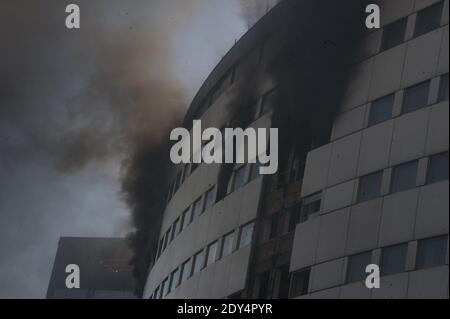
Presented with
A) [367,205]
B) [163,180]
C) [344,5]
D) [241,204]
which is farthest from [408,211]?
[163,180]

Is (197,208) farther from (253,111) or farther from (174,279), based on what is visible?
(253,111)

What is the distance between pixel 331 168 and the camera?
36125 millimetres

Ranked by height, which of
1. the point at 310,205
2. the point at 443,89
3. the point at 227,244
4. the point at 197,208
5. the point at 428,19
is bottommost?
the point at 227,244

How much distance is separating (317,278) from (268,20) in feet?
52.2

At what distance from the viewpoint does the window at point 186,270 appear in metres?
46.9

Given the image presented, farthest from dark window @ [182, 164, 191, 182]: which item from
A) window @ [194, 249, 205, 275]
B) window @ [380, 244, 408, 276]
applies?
window @ [380, 244, 408, 276]

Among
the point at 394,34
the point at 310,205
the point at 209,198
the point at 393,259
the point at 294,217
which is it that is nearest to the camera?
the point at 393,259

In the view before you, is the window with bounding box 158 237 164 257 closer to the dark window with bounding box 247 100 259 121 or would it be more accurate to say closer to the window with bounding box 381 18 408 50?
the dark window with bounding box 247 100 259 121

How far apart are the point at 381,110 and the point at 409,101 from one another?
1310 mm

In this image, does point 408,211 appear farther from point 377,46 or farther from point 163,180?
point 163,180

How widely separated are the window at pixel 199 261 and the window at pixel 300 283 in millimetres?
9350

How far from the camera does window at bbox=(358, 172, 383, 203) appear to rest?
3412 cm

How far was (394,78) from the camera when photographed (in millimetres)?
35469

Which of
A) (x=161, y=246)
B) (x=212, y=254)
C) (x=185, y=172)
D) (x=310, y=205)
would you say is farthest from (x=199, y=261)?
(x=310, y=205)
